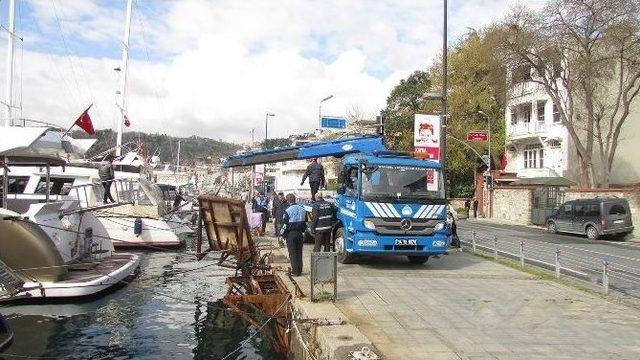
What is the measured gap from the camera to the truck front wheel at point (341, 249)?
13.6 metres

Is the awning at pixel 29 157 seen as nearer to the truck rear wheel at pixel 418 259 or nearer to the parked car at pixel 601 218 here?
the truck rear wheel at pixel 418 259

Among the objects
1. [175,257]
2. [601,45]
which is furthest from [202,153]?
[175,257]

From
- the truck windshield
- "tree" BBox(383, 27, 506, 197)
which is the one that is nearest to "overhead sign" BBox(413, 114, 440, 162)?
the truck windshield

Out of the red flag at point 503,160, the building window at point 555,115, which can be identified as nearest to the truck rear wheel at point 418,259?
→ the building window at point 555,115

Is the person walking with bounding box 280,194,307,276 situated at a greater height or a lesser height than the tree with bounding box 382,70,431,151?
lesser

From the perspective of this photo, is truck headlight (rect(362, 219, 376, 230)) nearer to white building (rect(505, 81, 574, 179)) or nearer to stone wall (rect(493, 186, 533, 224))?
stone wall (rect(493, 186, 533, 224))

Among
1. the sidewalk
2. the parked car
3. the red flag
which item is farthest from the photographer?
the red flag

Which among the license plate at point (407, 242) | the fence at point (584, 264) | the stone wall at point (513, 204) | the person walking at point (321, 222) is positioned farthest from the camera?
the stone wall at point (513, 204)

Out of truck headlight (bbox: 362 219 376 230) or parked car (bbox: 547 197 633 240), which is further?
parked car (bbox: 547 197 633 240)

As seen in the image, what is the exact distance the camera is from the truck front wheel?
44.7ft

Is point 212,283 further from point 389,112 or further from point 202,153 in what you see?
point 202,153

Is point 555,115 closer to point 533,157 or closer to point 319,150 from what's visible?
point 533,157

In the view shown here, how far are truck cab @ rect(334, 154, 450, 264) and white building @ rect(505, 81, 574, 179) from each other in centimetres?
3150

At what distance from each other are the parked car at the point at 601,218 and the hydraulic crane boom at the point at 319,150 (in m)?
17.4
